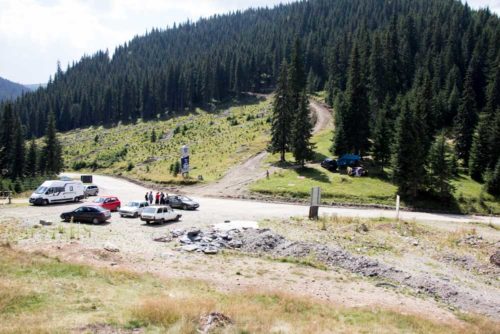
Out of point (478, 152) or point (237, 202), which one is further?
point (478, 152)

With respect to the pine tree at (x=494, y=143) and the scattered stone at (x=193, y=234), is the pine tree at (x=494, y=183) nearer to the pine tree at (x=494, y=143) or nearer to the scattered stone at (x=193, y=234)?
the pine tree at (x=494, y=143)

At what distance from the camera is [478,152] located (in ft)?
211

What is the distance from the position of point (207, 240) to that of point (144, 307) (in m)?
14.3

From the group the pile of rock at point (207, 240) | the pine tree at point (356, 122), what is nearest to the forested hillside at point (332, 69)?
the pine tree at point (356, 122)

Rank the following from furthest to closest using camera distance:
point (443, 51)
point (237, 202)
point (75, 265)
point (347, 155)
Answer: point (443, 51) < point (347, 155) < point (237, 202) < point (75, 265)

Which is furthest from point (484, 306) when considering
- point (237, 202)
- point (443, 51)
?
point (443, 51)

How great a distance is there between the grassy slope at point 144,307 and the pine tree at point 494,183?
45079 mm

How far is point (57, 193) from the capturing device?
140 feet

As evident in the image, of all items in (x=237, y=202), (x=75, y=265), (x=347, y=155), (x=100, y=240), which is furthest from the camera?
(x=347, y=155)

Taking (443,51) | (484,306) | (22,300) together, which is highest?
(443,51)

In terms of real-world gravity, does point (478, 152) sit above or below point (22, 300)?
above

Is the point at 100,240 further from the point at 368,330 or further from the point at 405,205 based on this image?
the point at 405,205

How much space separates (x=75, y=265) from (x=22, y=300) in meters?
5.54

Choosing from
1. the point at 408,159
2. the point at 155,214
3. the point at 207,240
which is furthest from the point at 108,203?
the point at 408,159
